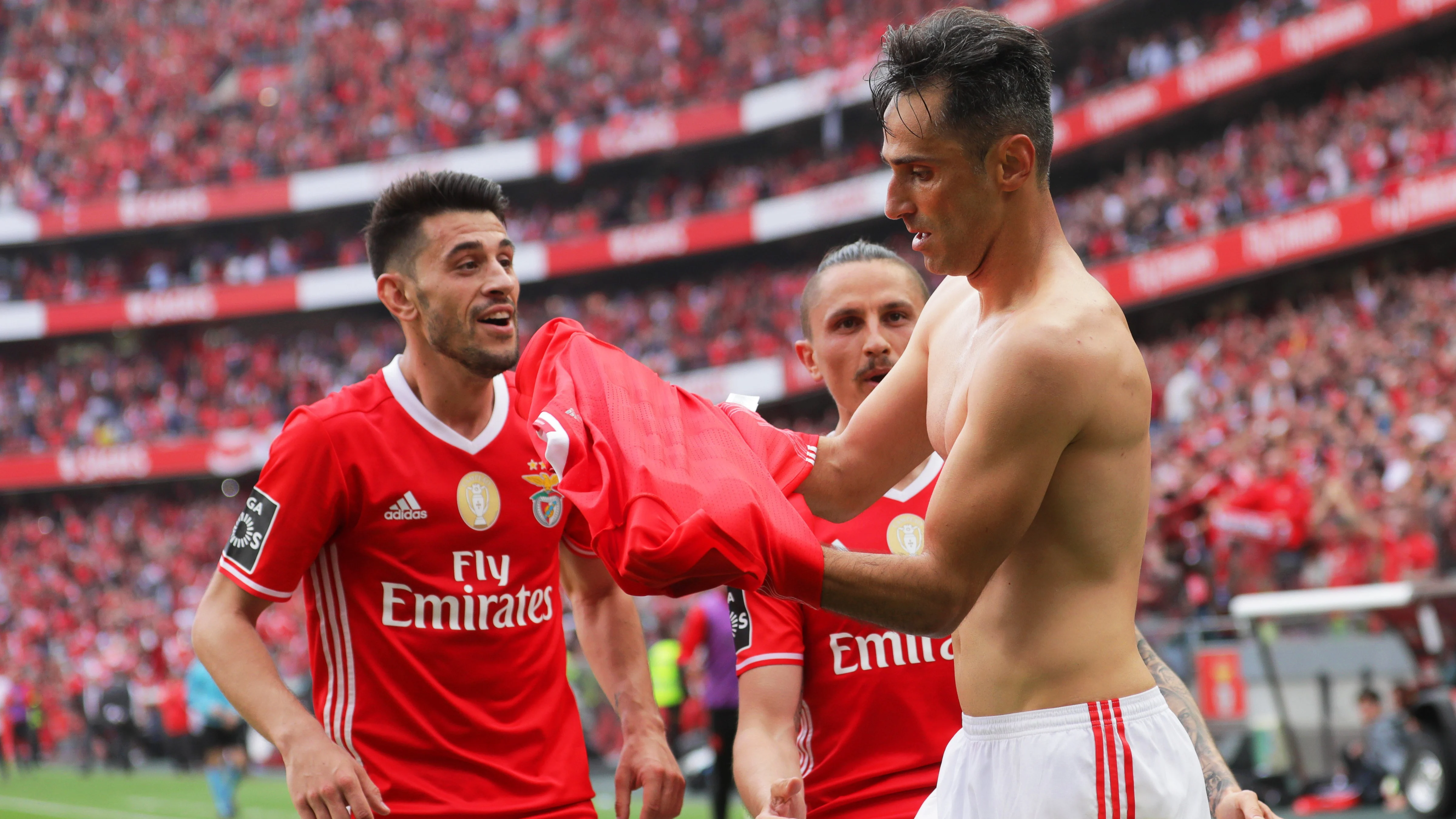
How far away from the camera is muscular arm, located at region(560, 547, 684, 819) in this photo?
12.2 feet

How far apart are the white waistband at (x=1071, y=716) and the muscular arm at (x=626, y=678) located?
136 cm

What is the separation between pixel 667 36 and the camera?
37.5 metres

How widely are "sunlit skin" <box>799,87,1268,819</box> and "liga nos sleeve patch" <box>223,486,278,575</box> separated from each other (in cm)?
168

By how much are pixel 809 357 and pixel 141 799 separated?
16.1m

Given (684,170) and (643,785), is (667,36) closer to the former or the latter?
(684,170)

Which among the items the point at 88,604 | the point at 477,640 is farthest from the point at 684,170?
the point at 477,640

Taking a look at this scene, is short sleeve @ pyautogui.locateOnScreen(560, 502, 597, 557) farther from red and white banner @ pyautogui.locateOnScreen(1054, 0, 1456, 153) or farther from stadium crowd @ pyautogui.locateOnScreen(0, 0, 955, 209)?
stadium crowd @ pyautogui.locateOnScreen(0, 0, 955, 209)

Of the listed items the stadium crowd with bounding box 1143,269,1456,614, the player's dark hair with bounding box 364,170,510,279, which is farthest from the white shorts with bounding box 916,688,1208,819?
the stadium crowd with bounding box 1143,269,1456,614

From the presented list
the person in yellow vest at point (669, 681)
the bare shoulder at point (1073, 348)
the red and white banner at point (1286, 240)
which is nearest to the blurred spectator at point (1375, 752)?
the person in yellow vest at point (669, 681)

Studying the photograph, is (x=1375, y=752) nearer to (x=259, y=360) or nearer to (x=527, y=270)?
(x=527, y=270)

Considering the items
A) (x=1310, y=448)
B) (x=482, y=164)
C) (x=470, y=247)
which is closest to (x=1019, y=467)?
(x=470, y=247)

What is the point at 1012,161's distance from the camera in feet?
8.62

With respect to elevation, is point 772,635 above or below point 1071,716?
above

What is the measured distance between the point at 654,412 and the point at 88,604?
32.4 m
